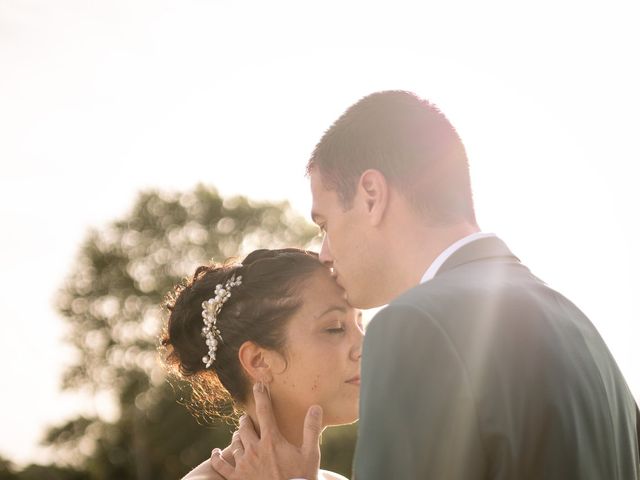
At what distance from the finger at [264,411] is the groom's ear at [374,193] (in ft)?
6.95

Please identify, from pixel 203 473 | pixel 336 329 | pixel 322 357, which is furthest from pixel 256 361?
pixel 203 473

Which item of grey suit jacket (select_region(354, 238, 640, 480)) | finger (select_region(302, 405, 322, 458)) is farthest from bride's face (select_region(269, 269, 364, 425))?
grey suit jacket (select_region(354, 238, 640, 480))

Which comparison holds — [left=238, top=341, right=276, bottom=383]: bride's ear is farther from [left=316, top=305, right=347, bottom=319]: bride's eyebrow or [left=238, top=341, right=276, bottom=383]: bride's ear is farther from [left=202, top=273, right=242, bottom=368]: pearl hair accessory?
[left=316, top=305, right=347, bottom=319]: bride's eyebrow

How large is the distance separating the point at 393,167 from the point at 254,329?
2375 millimetres

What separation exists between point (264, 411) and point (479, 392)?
308cm

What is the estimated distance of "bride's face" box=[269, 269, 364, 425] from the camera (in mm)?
5711

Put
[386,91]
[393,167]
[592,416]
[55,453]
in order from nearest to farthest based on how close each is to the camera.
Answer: [592,416], [393,167], [386,91], [55,453]

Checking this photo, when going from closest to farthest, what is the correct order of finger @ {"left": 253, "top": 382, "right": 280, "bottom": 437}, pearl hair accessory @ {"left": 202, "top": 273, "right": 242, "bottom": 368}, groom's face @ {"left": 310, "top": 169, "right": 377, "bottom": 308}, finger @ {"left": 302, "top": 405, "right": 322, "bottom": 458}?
groom's face @ {"left": 310, "top": 169, "right": 377, "bottom": 308} < finger @ {"left": 302, "top": 405, "right": 322, "bottom": 458} < finger @ {"left": 253, "top": 382, "right": 280, "bottom": 437} < pearl hair accessory @ {"left": 202, "top": 273, "right": 242, "bottom": 368}

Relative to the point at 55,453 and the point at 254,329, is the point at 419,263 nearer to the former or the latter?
the point at 254,329

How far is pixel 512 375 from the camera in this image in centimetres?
281

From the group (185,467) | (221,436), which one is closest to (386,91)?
(221,436)

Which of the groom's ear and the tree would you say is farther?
the tree

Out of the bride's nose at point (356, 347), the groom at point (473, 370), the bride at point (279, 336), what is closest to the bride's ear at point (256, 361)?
the bride at point (279, 336)

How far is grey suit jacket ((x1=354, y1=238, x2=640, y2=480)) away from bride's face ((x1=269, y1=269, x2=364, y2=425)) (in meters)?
2.72
